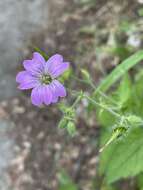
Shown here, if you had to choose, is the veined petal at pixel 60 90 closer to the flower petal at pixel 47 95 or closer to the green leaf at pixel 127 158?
the flower petal at pixel 47 95

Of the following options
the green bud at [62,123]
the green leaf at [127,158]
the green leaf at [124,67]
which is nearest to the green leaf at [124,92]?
the green leaf at [124,67]

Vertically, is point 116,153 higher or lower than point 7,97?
lower

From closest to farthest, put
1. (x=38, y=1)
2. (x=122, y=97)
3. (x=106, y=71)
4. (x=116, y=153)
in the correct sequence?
(x=116, y=153), (x=122, y=97), (x=106, y=71), (x=38, y=1)

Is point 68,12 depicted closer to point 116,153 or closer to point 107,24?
point 107,24

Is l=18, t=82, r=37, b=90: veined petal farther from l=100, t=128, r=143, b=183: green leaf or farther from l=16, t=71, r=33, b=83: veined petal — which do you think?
l=100, t=128, r=143, b=183: green leaf

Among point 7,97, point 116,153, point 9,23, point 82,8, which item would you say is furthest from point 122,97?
point 9,23

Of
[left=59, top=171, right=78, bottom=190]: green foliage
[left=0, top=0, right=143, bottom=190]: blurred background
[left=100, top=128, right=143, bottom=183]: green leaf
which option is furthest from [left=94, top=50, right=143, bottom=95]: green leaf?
[left=59, top=171, right=78, bottom=190]: green foliage
